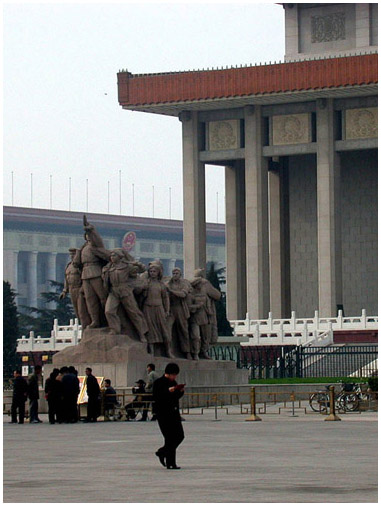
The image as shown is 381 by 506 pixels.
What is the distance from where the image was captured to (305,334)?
52.2m

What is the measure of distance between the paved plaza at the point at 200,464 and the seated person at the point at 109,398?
263cm

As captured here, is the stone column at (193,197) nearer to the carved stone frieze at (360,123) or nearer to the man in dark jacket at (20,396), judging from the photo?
the carved stone frieze at (360,123)

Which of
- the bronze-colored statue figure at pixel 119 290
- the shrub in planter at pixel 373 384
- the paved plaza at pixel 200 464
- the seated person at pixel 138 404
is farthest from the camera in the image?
the shrub in planter at pixel 373 384

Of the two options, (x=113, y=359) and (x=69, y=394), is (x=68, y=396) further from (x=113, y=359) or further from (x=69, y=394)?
(x=113, y=359)

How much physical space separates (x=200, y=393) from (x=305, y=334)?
21.4 metres

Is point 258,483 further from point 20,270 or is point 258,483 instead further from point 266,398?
point 20,270

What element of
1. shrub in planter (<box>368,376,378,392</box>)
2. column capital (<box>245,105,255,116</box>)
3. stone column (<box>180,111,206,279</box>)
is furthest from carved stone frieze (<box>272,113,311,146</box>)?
shrub in planter (<box>368,376,378,392</box>)

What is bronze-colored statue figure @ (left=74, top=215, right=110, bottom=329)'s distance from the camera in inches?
1210

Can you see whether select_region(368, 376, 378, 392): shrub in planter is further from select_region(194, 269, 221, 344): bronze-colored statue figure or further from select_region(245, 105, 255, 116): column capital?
select_region(245, 105, 255, 116): column capital

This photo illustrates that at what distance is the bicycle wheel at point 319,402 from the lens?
95.3 ft

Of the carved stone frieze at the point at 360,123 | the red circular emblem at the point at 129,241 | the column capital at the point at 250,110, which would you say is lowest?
the red circular emblem at the point at 129,241

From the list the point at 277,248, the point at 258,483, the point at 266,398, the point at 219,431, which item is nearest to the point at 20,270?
the point at 277,248

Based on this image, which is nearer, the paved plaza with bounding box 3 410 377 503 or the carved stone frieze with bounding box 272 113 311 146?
the paved plaza with bounding box 3 410 377 503

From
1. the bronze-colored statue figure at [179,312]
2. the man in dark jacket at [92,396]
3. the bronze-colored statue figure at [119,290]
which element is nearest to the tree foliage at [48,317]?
the bronze-colored statue figure at [179,312]
